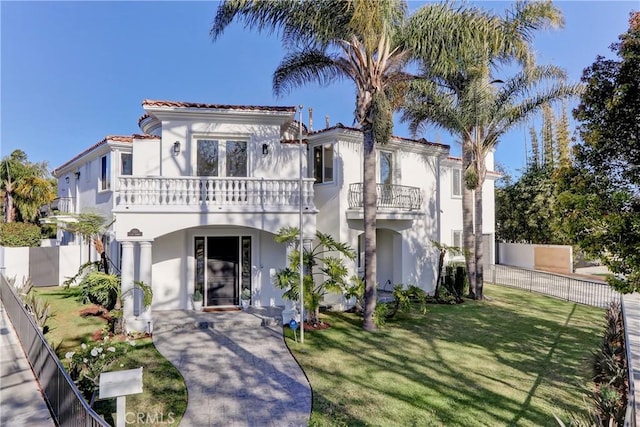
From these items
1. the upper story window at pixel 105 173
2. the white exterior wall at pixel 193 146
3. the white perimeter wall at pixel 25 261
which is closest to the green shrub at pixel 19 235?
the white perimeter wall at pixel 25 261

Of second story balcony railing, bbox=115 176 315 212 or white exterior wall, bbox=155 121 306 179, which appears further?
white exterior wall, bbox=155 121 306 179

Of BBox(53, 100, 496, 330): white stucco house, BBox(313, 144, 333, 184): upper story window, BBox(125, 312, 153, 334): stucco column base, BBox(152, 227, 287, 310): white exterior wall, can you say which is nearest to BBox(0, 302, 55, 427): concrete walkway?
BBox(125, 312, 153, 334): stucco column base

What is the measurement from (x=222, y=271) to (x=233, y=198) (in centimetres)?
336

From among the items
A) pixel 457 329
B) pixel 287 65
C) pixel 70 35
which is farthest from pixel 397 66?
pixel 70 35

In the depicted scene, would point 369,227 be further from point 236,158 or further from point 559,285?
point 559,285

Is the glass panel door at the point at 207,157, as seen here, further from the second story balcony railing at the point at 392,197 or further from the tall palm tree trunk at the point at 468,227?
the tall palm tree trunk at the point at 468,227

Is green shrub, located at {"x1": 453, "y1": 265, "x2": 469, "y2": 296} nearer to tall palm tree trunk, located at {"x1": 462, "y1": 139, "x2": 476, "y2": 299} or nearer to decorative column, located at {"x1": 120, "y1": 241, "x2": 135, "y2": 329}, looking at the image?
tall palm tree trunk, located at {"x1": 462, "y1": 139, "x2": 476, "y2": 299}

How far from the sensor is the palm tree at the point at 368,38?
10.9 m

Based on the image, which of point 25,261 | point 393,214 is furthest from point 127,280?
point 25,261

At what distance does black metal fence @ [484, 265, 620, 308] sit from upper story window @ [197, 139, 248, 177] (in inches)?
650

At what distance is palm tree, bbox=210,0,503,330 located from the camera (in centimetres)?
1094

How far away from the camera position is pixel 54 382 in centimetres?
603

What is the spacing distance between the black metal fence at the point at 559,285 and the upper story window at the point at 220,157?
54.1 ft

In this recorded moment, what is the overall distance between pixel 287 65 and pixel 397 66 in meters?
4.08
